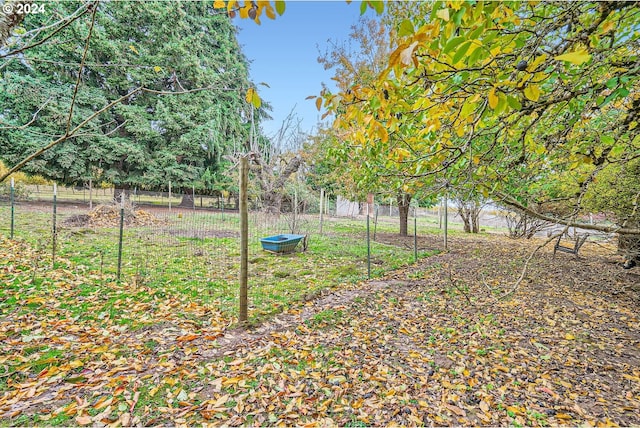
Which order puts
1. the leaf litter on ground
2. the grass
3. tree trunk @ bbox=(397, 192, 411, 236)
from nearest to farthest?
the leaf litter on ground < the grass < tree trunk @ bbox=(397, 192, 411, 236)

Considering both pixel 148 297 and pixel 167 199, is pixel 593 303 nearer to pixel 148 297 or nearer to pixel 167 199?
pixel 148 297

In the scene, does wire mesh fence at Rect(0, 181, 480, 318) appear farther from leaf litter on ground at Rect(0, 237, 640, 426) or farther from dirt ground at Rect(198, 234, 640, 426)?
dirt ground at Rect(198, 234, 640, 426)

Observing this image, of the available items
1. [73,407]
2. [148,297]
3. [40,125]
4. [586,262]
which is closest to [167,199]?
[40,125]

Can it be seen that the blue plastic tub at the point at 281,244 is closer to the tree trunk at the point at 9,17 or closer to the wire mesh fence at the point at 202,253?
the wire mesh fence at the point at 202,253

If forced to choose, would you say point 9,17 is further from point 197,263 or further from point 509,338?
point 509,338

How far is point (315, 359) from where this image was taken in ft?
8.70

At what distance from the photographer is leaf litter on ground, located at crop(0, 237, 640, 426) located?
2020 mm

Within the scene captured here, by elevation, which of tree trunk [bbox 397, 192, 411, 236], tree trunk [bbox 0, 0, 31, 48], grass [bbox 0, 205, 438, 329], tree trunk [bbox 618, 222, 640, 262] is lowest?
grass [bbox 0, 205, 438, 329]

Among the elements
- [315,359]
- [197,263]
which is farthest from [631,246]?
[197,263]

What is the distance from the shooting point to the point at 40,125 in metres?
14.8

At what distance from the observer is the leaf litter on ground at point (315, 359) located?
2.02 meters

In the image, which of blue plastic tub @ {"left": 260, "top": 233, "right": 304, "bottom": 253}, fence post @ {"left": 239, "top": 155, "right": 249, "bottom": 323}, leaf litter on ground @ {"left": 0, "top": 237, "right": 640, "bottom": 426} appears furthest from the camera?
blue plastic tub @ {"left": 260, "top": 233, "right": 304, "bottom": 253}

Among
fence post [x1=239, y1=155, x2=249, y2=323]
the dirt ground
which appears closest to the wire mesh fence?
fence post [x1=239, y1=155, x2=249, y2=323]

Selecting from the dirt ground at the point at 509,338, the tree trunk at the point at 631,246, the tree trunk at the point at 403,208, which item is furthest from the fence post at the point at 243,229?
the tree trunk at the point at 403,208
